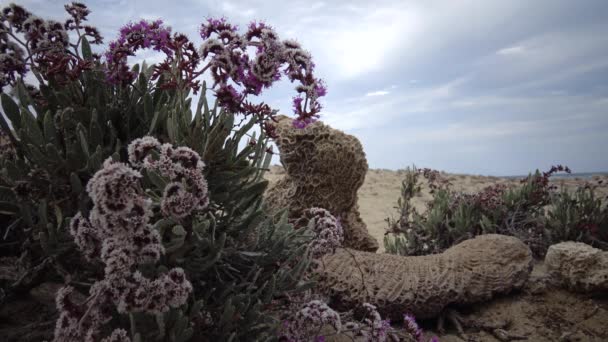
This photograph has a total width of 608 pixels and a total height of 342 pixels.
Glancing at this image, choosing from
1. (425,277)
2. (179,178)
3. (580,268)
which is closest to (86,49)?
(179,178)

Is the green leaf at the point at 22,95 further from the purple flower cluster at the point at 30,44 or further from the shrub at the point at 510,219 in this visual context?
the shrub at the point at 510,219

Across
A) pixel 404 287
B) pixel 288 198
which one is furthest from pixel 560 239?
pixel 288 198

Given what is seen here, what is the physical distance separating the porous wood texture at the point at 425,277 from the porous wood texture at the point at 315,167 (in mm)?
847

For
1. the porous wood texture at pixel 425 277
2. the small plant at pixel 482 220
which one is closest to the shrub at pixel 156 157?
the porous wood texture at pixel 425 277

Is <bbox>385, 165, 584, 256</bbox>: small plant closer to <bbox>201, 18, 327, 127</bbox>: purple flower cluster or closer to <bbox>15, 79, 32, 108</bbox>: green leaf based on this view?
<bbox>201, 18, 327, 127</bbox>: purple flower cluster

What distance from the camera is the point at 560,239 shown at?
6.26 m

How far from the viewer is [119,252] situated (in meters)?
1.45

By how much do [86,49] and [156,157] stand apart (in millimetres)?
1529

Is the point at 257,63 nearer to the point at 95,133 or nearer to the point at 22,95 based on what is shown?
the point at 95,133

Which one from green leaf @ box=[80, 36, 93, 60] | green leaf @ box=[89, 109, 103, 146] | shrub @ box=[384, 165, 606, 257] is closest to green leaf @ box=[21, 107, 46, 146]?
green leaf @ box=[89, 109, 103, 146]

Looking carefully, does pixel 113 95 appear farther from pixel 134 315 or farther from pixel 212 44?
pixel 134 315

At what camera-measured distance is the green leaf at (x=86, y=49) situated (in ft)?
9.80

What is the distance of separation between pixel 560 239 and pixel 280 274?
5.39 meters

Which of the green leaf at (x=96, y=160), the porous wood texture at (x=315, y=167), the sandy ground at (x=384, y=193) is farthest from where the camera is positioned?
the sandy ground at (x=384, y=193)
